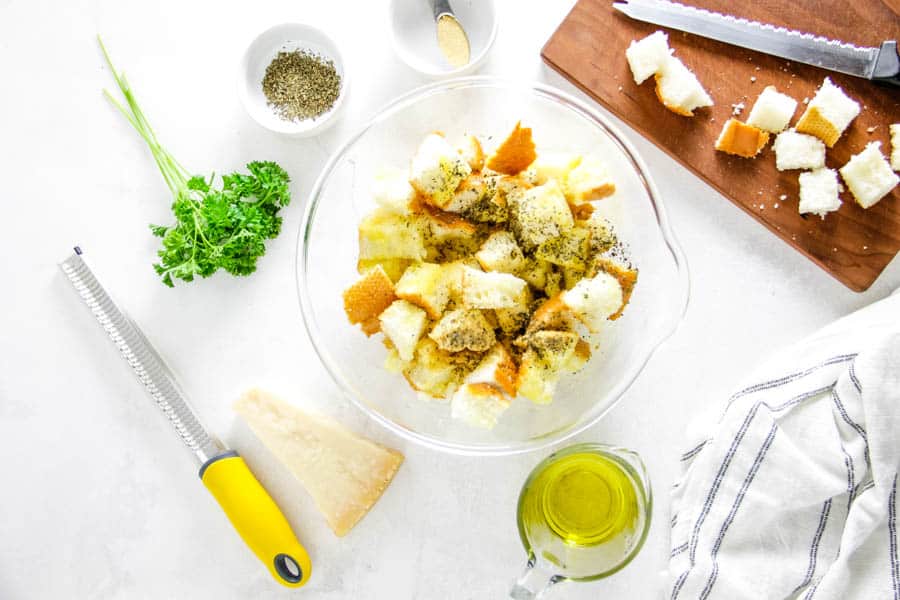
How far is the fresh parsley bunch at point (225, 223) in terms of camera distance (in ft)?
5.90

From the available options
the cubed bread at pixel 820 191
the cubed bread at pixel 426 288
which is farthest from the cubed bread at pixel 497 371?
the cubed bread at pixel 820 191

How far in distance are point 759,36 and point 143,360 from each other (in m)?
1.76

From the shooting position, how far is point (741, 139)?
5.94 ft

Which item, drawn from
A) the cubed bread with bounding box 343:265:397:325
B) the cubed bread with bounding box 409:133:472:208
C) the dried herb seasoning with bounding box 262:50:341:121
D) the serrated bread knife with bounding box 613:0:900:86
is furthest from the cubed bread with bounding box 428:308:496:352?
the serrated bread knife with bounding box 613:0:900:86

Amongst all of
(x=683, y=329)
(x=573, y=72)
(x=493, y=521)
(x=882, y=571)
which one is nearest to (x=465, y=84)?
(x=573, y=72)

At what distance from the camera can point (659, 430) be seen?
6.20 ft

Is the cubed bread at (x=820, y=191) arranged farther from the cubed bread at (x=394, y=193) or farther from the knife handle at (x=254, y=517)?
the knife handle at (x=254, y=517)

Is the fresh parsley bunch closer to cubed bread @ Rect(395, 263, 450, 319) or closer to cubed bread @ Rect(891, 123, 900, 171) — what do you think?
cubed bread @ Rect(395, 263, 450, 319)

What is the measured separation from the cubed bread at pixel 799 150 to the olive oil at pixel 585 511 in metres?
0.82

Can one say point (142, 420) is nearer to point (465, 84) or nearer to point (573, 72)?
point (465, 84)

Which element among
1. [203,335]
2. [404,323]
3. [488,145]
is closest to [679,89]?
[488,145]

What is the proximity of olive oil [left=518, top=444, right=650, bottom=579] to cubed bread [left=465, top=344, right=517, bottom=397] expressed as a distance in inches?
13.6

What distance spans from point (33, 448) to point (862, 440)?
2.14 metres

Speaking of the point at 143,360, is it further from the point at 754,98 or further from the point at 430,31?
the point at 754,98
